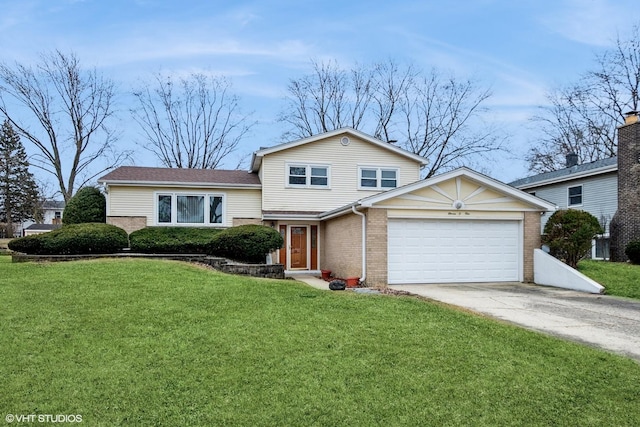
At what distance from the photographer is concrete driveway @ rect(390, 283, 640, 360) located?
23.6ft

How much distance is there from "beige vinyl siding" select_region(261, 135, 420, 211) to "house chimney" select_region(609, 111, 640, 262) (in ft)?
29.9

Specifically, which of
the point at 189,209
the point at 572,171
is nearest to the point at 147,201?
the point at 189,209

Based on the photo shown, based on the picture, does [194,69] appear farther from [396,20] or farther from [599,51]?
[599,51]

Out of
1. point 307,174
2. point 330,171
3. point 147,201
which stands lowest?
point 147,201

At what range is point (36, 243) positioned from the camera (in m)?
15.6

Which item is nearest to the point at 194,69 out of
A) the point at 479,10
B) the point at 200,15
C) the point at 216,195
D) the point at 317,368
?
the point at 216,195

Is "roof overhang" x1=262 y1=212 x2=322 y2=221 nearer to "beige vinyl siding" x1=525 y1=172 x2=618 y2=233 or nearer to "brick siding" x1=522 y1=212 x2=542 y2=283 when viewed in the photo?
"brick siding" x1=522 y1=212 x2=542 y2=283

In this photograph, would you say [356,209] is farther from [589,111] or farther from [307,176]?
[589,111]

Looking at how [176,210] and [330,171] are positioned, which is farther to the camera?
[330,171]

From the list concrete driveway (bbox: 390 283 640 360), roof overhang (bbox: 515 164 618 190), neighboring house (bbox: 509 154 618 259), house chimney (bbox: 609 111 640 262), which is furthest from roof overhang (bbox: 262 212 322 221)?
roof overhang (bbox: 515 164 618 190)

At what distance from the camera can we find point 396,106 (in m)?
36.1

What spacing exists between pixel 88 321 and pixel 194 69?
115ft

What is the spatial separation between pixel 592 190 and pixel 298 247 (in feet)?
48.8

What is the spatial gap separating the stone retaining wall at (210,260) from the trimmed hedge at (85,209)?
13.3 ft
